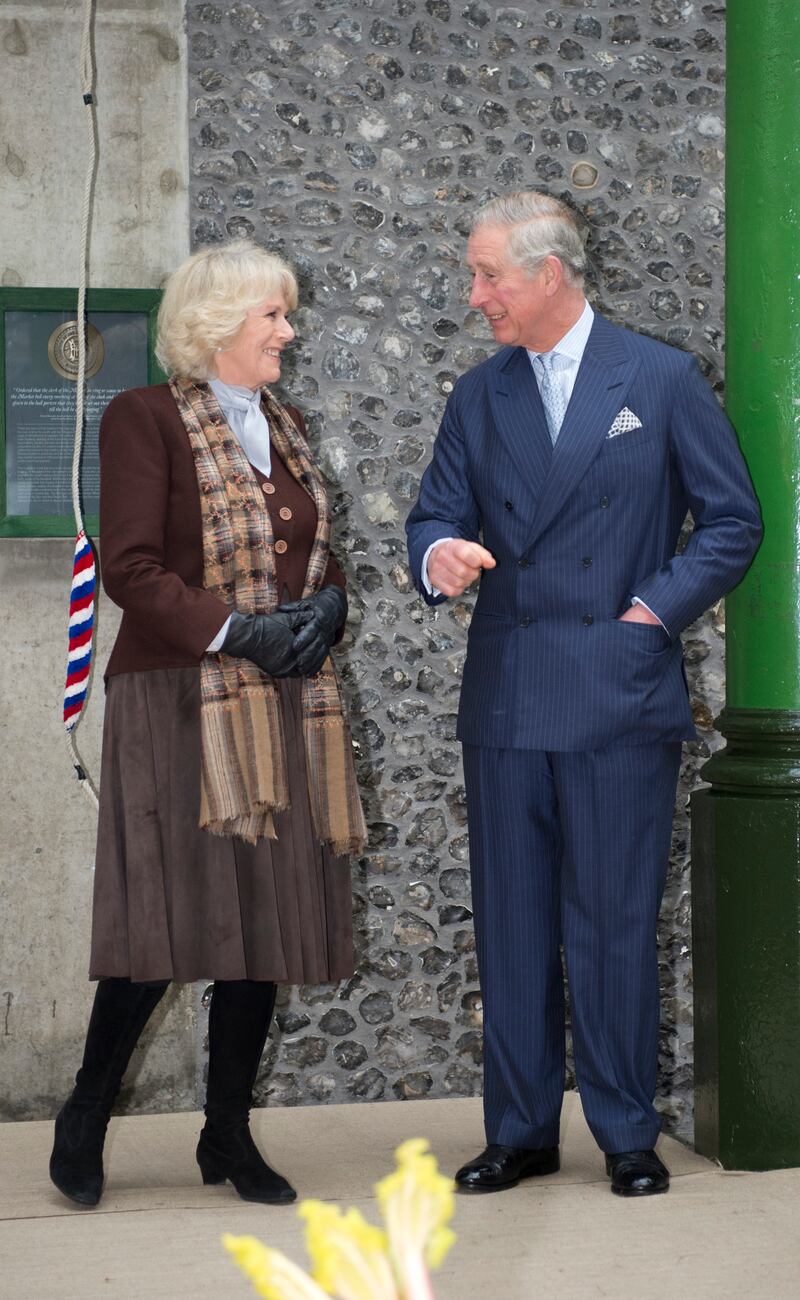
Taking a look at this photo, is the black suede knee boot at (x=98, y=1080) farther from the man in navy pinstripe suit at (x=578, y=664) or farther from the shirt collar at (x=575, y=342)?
the shirt collar at (x=575, y=342)

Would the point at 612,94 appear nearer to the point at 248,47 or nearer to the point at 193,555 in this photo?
the point at 248,47

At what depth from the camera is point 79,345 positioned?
3.23 metres

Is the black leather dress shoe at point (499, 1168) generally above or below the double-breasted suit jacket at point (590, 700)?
below

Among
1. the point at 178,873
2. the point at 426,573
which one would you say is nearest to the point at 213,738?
the point at 178,873

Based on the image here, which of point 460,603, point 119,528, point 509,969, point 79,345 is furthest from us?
point 460,603

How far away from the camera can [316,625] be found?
2.44 metres

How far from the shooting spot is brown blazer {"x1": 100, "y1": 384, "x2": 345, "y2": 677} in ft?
7.69

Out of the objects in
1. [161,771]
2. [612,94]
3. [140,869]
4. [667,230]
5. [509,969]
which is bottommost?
[509,969]

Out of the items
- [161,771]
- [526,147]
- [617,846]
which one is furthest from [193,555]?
[526,147]

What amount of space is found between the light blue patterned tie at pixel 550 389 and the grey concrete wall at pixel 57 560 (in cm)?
114

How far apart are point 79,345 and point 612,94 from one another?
1.41 metres

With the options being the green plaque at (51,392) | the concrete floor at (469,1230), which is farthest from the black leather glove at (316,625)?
the green plaque at (51,392)

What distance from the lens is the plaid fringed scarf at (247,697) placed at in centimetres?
238

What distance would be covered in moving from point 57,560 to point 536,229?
1.41 meters
